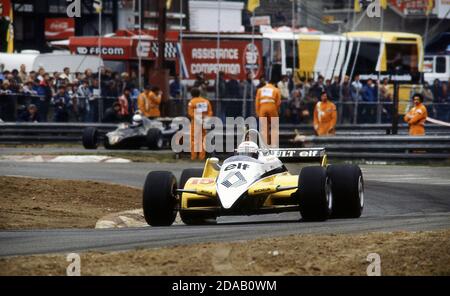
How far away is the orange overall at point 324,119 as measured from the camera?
89.4 ft

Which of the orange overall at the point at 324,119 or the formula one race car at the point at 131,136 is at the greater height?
the orange overall at the point at 324,119

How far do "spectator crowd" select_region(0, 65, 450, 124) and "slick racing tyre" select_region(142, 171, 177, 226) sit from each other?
51.9 ft

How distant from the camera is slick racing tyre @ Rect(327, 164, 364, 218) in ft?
44.3

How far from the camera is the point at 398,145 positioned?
23.8 metres

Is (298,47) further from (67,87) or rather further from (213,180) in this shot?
(213,180)

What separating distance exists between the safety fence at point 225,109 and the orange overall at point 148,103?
1.15 meters

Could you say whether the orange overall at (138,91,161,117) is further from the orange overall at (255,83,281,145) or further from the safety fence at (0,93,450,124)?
the orange overall at (255,83,281,145)

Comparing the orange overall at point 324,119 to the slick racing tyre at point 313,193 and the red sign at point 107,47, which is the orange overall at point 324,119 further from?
the slick racing tyre at point 313,193

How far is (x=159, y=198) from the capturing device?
12992 millimetres

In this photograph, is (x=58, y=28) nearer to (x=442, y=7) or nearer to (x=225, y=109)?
(x=442, y=7)

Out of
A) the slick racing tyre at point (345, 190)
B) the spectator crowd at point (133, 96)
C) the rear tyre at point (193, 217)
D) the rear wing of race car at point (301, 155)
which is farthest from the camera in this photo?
the spectator crowd at point (133, 96)

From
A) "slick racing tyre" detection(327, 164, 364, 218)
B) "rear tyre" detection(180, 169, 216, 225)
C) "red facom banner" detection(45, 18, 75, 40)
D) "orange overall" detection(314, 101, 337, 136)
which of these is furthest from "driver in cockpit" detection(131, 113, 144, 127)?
"red facom banner" detection(45, 18, 75, 40)

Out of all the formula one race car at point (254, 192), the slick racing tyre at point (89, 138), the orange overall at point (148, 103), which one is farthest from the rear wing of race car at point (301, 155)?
the orange overall at point (148, 103)
